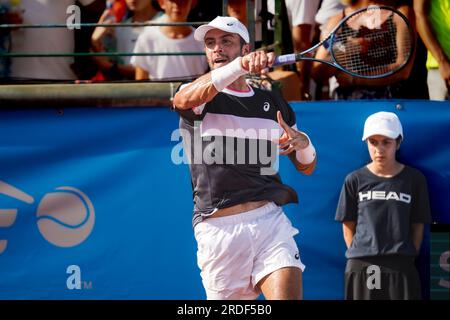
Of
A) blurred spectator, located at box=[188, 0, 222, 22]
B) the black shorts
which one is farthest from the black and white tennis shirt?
blurred spectator, located at box=[188, 0, 222, 22]

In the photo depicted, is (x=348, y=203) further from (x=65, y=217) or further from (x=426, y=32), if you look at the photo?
(x=65, y=217)

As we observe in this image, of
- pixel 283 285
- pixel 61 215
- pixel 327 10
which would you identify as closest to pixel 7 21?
pixel 61 215

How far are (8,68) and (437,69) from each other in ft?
9.78

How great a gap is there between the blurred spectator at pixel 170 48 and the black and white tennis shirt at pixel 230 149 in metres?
1.48

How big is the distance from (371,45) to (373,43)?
0.02m

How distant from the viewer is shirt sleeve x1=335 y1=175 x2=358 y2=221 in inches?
281

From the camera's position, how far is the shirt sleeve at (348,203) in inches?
281

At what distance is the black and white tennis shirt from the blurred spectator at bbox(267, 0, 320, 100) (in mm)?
1453

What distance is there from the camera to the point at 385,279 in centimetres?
705

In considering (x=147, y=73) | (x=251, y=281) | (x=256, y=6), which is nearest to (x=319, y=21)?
(x=256, y=6)

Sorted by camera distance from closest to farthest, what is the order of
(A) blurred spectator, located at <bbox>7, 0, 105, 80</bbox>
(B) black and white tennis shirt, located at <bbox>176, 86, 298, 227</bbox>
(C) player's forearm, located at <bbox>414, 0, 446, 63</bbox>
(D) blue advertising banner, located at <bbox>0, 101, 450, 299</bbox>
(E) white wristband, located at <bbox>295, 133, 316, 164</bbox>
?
(B) black and white tennis shirt, located at <bbox>176, 86, 298, 227</bbox>
(E) white wristband, located at <bbox>295, 133, 316, 164</bbox>
(D) blue advertising banner, located at <bbox>0, 101, 450, 299</bbox>
(C) player's forearm, located at <bbox>414, 0, 446, 63</bbox>
(A) blurred spectator, located at <bbox>7, 0, 105, 80</bbox>

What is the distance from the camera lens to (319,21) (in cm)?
789

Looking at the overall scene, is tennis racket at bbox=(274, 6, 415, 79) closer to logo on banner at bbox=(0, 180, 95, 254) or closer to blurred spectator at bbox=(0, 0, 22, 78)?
logo on banner at bbox=(0, 180, 95, 254)

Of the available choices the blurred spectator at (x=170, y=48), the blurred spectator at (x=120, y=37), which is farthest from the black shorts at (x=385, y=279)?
the blurred spectator at (x=120, y=37)
